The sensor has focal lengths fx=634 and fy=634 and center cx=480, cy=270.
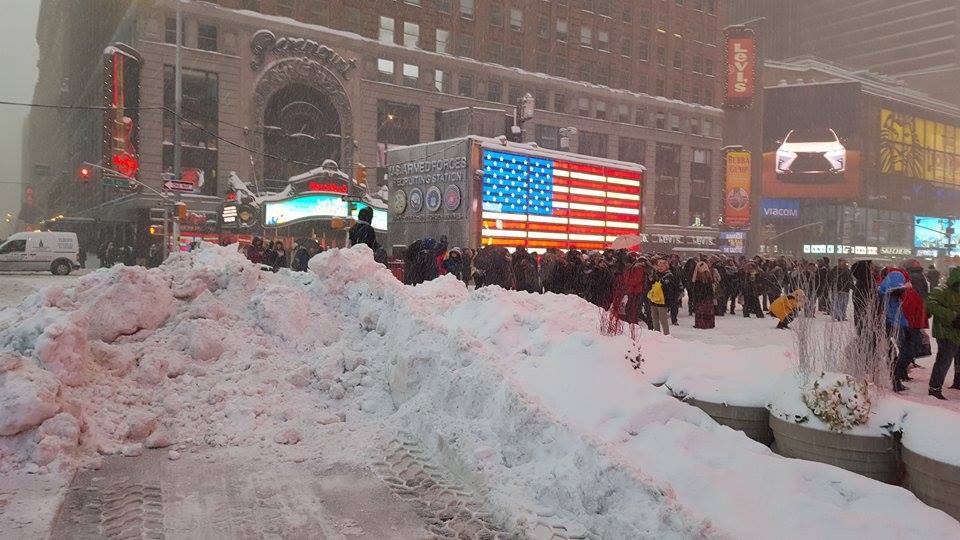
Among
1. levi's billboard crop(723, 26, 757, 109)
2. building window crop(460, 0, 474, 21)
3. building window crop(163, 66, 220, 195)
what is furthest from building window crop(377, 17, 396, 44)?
levi's billboard crop(723, 26, 757, 109)

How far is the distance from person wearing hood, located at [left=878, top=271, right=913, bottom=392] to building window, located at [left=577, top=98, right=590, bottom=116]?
163 ft

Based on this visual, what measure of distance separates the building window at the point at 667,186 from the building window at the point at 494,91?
18.0 meters

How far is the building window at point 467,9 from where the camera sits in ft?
171

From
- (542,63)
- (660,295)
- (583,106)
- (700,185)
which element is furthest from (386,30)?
(660,295)

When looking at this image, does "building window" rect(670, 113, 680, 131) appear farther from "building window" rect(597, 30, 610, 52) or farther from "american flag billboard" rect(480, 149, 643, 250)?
"american flag billboard" rect(480, 149, 643, 250)

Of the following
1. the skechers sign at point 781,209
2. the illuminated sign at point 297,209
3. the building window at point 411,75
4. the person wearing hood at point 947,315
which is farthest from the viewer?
the skechers sign at point 781,209

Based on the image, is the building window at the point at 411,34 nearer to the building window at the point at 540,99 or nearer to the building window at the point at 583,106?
the building window at the point at 540,99

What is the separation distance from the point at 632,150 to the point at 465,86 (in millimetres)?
17910

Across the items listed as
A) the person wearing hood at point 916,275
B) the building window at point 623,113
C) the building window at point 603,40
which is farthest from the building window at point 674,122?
the person wearing hood at point 916,275

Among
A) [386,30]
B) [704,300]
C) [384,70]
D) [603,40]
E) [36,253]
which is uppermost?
[603,40]

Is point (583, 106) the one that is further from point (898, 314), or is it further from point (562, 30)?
point (898, 314)

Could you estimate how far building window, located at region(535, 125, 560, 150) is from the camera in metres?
53.9

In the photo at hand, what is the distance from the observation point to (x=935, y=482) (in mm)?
4477

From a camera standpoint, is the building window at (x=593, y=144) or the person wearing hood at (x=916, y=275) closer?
the person wearing hood at (x=916, y=275)
